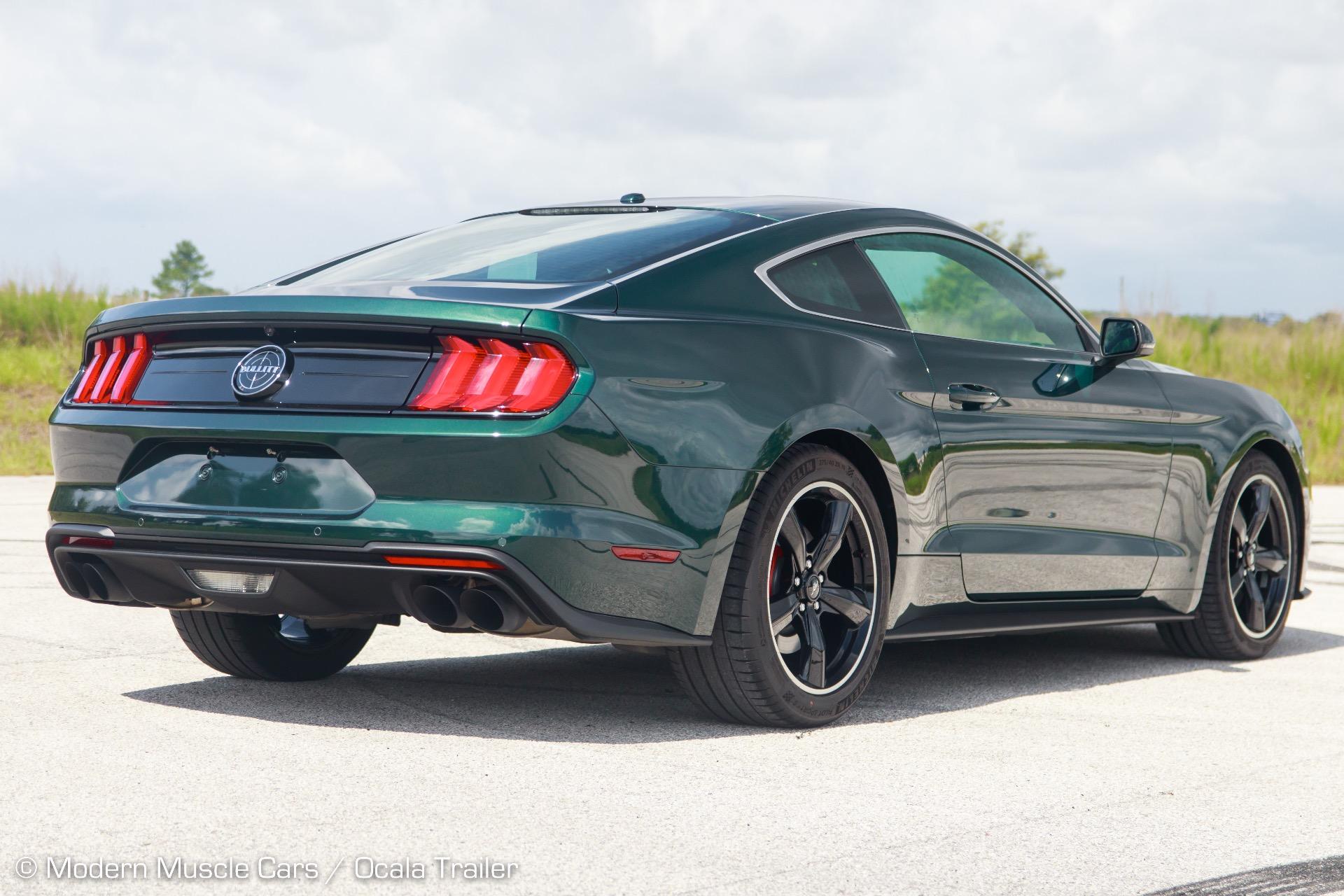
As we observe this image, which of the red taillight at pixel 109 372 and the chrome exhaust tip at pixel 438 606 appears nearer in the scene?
the chrome exhaust tip at pixel 438 606

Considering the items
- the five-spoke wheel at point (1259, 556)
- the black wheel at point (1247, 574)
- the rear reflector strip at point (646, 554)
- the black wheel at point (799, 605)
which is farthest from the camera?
the five-spoke wheel at point (1259, 556)

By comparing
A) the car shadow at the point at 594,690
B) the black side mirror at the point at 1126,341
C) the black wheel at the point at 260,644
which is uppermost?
the black side mirror at the point at 1126,341

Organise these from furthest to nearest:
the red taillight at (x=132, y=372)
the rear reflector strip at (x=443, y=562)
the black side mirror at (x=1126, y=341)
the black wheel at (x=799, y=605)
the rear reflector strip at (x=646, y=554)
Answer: the black side mirror at (x=1126, y=341), the red taillight at (x=132, y=372), the black wheel at (x=799, y=605), the rear reflector strip at (x=646, y=554), the rear reflector strip at (x=443, y=562)

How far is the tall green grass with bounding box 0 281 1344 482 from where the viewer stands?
20.0m

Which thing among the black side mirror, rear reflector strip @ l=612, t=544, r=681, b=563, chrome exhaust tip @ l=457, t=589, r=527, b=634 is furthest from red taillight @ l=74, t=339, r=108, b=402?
the black side mirror

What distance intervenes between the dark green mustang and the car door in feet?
0.05

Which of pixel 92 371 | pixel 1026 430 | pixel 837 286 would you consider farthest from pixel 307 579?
pixel 1026 430

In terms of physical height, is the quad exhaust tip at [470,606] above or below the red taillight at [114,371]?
below

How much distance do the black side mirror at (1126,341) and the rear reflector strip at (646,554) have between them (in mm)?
2297

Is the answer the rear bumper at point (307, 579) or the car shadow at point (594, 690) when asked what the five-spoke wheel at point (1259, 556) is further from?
the rear bumper at point (307, 579)

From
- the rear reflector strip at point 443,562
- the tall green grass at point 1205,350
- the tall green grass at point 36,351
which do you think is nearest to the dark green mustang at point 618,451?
the rear reflector strip at point 443,562

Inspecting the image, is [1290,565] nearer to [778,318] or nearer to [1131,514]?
[1131,514]

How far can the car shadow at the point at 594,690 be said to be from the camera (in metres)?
4.73

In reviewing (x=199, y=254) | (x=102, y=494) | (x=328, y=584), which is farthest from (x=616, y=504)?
(x=199, y=254)
